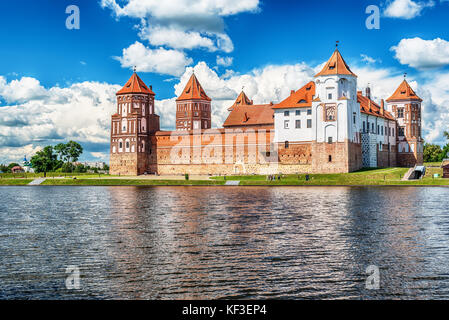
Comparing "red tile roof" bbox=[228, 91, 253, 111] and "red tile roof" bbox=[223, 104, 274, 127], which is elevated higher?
"red tile roof" bbox=[228, 91, 253, 111]

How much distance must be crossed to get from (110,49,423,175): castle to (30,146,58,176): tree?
72.5 ft

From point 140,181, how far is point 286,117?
73.3 ft

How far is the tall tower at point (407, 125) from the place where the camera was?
82250mm

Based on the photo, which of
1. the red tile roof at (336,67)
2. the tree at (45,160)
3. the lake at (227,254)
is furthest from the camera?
the tree at (45,160)

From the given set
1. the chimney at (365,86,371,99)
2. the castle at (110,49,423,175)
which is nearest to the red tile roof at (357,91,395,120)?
the castle at (110,49,423,175)

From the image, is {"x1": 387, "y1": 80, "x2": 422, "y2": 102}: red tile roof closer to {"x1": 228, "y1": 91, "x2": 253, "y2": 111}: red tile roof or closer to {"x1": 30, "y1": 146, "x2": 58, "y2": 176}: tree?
{"x1": 228, "y1": 91, "x2": 253, "y2": 111}: red tile roof

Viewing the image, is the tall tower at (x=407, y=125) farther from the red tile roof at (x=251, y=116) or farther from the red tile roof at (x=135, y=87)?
the red tile roof at (x=135, y=87)

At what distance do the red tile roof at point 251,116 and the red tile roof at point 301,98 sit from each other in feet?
31.7

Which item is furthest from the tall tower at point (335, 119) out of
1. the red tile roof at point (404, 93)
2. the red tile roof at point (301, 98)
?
the red tile roof at point (404, 93)

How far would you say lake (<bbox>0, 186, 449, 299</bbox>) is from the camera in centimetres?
1179

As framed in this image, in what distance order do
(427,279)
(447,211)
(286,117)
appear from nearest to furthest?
(427,279) → (447,211) → (286,117)

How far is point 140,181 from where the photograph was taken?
66562 millimetres
